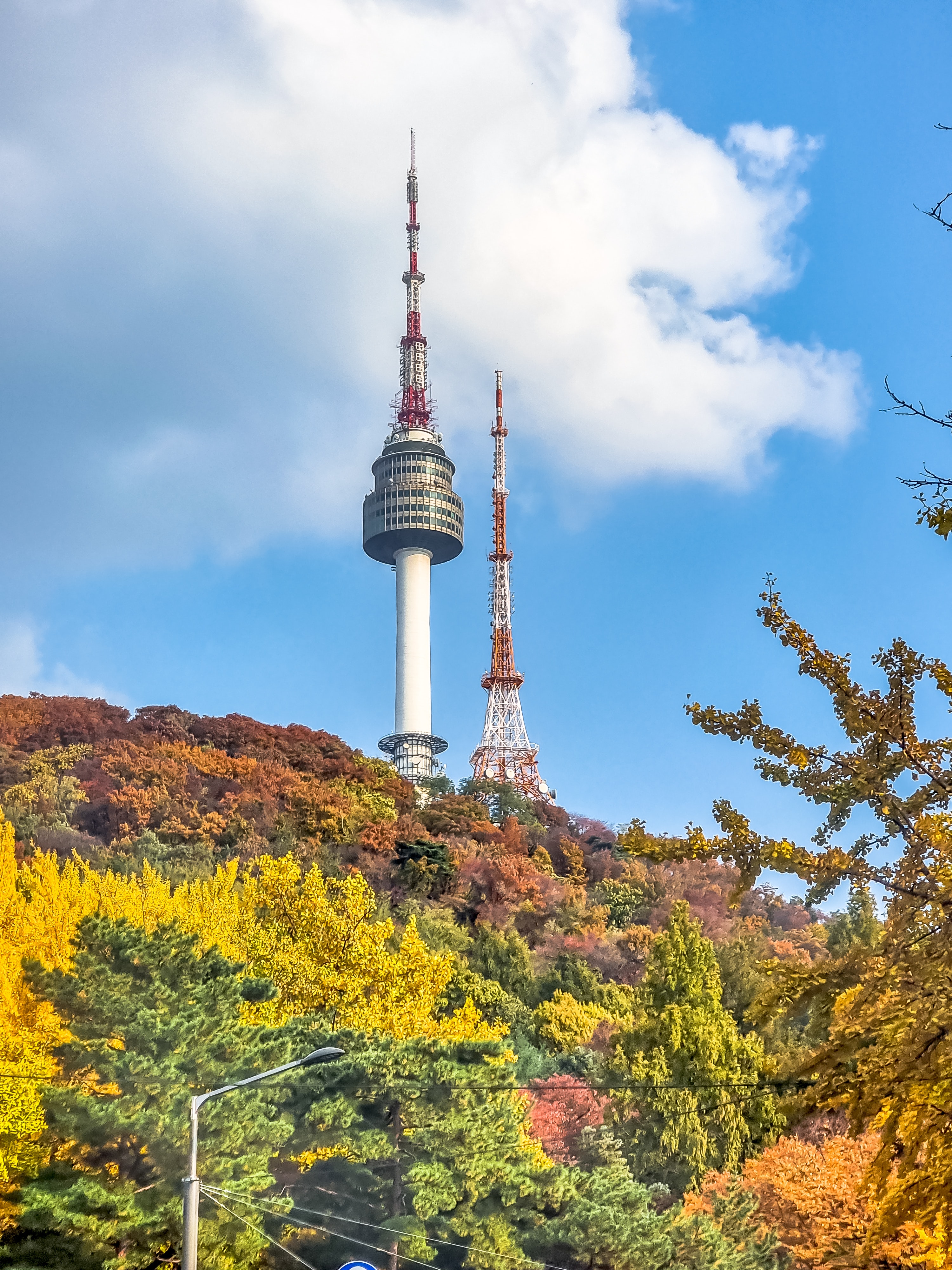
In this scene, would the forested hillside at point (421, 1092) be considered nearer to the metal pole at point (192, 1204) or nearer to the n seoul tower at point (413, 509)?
the metal pole at point (192, 1204)

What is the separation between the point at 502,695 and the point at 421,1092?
7365 centimetres

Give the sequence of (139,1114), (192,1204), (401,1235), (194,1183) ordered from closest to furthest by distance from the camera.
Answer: (192,1204) → (194,1183) → (139,1114) → (401,1235)

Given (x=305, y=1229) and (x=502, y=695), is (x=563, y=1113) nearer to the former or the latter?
(x=305, y=1229)

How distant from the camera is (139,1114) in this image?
17.8 m

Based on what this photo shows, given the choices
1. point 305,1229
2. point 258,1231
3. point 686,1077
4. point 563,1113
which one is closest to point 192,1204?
point 258,1231

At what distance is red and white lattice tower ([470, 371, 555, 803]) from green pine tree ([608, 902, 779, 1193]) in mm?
57785

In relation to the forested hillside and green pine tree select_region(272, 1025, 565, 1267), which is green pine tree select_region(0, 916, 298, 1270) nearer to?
the forested hillside

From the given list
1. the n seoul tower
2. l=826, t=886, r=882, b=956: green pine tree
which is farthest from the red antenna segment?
l=826, t=886, r=882, b=956: green pine tree

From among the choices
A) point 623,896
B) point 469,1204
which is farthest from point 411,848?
point 469,1204

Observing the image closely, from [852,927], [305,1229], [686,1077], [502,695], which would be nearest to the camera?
[305,1229]

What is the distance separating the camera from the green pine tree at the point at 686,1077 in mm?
25328

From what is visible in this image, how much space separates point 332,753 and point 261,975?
42.3 m

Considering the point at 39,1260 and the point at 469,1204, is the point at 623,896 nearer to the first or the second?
the point at 469,1204

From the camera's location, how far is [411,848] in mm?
52750
